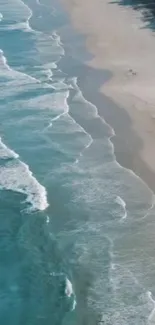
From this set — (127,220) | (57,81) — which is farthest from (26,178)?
(57,81)

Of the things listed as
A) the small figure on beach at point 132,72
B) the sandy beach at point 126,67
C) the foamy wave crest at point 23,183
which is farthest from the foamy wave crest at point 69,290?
the small figure on beach at point 132,72

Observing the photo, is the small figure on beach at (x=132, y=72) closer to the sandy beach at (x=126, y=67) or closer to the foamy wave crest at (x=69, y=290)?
the sandy beach at (x=126, y=67)

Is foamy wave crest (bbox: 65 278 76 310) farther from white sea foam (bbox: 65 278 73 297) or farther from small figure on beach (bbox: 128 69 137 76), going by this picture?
small figure on beach (bbox: 128 69 137 76)

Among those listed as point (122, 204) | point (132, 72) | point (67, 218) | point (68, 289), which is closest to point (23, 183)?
point (67, 218)

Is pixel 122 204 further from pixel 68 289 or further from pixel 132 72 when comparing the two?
pixel 132 72

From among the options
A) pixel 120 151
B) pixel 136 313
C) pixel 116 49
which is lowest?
pixel 116 49

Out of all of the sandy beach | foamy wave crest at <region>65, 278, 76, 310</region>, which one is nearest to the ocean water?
foamy wave crest at <region>65, 278, 76, 310</region>

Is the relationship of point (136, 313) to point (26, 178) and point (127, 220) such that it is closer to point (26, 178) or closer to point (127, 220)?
point (127, 220)
